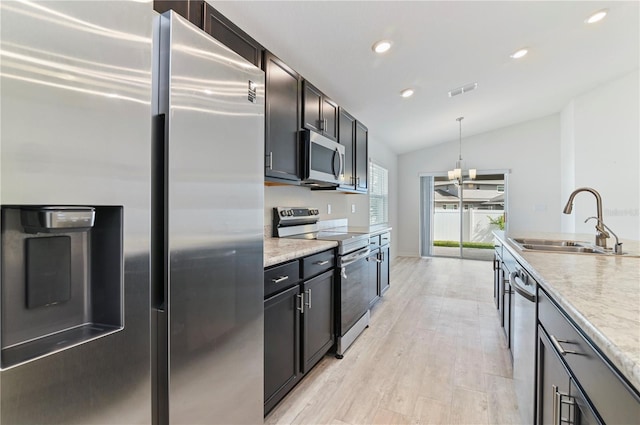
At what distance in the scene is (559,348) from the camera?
100cm

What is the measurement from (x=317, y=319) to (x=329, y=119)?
1743 millimetres

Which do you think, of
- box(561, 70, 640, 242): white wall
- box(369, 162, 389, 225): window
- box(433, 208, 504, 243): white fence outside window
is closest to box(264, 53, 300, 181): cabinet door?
box(369, 162, 389, 225): window

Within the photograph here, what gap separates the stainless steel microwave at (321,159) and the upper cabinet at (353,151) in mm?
237

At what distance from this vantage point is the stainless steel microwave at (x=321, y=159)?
2402 mm

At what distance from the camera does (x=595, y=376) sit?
0.74 m

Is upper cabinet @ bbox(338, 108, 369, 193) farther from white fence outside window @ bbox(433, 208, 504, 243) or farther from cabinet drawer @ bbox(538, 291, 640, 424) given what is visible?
white fence outside window @ bbox(433, 208, 504, 243)

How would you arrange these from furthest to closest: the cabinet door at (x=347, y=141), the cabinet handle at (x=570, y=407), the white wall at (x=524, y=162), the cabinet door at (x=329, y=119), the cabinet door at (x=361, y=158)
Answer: the white wall at (x=524, y=162) < the cabinet door at (x=361, y=158) < the cabinet door at (x=347, y=141) < the cabinet door at (x=329, y=119) < the cabinet handle at (x=570, y=407)

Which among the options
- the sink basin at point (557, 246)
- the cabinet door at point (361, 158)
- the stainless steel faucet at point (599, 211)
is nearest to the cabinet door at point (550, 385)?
the sink basin at point (557, 246)

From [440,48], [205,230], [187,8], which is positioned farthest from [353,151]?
[205,230]

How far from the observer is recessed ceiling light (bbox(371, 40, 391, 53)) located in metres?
2.52

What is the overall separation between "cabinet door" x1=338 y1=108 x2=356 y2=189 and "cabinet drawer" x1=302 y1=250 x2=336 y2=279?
1.03 m

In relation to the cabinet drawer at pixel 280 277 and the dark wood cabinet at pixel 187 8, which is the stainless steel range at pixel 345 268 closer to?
the cabinet drawer at pixel 280 277

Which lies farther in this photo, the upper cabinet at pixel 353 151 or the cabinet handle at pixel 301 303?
the upper cabinet at pixel 353 151

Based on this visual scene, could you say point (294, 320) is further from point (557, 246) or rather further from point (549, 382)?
point (557, 246)
